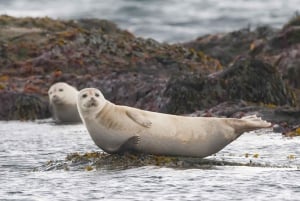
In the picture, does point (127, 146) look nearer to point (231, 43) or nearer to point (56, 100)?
point (56, 100)

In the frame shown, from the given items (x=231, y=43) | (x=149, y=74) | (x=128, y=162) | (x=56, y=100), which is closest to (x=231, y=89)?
(x=56, y=100)

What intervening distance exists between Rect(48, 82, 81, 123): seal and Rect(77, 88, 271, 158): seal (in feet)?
42.3

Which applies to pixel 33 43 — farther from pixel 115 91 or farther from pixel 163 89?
pixel 163 89

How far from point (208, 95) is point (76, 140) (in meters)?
6.02

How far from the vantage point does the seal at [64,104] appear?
26.9 m

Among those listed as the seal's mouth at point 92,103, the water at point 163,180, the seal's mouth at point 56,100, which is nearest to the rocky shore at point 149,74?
the seal's mouth at point 56,100

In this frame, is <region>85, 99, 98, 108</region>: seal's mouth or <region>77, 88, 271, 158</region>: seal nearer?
<region>77, 88, 271, 158</region>: seal

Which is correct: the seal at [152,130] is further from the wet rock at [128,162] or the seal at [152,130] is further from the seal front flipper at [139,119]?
the wet rock at [128,162]

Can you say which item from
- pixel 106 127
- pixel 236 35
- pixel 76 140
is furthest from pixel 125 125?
pixel 236 35

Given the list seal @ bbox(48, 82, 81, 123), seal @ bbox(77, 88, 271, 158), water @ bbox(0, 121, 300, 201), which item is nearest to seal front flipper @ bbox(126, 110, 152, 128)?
seal @ bbox(77, 88, 271, 158)

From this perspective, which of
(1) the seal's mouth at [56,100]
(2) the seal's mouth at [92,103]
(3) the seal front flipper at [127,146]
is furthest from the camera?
(1) the seal's mouth at [56,100]

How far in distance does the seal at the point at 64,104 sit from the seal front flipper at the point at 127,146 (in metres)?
13.4

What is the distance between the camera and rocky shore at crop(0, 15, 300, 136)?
24781 mm

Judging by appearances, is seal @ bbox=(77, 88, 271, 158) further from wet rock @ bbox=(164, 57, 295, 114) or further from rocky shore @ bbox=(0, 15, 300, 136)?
wet rock @ bbox=(164, 57, 295, 114)
